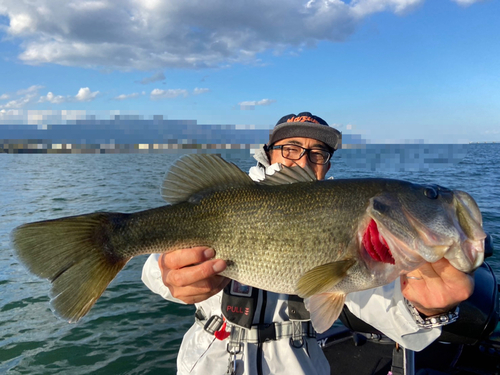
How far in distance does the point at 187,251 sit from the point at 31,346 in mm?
5557

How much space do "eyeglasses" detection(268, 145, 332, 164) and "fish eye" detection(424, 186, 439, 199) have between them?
6.66 ft

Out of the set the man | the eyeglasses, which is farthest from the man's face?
the man

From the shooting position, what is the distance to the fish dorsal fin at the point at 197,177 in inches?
97.4

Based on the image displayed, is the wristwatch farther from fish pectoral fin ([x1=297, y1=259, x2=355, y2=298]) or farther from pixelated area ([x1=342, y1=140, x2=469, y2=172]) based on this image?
pixelated area ([x1=342, y1=140, x2=469, y2=172])

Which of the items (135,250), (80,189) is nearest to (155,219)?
(135,250)

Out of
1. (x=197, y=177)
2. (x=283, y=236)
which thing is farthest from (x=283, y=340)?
(x=197, y=177)

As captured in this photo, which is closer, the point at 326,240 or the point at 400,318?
the point at 326,240

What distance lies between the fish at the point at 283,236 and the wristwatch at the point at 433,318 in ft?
1.66

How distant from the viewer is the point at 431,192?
7.34 feet

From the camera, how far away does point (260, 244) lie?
2.30 meters

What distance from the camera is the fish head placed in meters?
2.04

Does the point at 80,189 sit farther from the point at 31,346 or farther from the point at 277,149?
the point at 277,149

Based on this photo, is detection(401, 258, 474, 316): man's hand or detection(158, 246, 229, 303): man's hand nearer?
detection(401, 258, 474, 316): man's hand

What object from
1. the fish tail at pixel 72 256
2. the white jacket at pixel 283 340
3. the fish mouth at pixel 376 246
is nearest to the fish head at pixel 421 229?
the fish mouth at pixel 376 246
